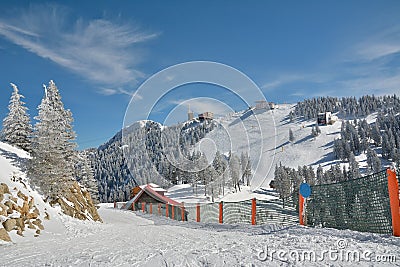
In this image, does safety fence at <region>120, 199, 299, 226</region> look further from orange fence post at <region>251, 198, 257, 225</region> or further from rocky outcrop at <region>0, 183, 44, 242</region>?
rocky outcrop at <region>0, 183, 44, 242</region>

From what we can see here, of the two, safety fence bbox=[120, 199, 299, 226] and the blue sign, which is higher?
the blue sign

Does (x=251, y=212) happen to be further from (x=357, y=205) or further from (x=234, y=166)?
(x=234, y=166)

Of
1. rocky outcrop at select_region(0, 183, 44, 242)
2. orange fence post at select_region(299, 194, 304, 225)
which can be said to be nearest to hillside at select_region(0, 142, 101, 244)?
rocky outcrop at select_region(0, 183, 44, 242)

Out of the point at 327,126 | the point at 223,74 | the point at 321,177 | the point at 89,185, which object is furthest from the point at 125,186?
the point at 327,126

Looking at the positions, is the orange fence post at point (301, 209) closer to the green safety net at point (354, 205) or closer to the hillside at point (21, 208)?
the green safety net at point (354, 205)

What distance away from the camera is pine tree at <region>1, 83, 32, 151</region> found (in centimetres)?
1878

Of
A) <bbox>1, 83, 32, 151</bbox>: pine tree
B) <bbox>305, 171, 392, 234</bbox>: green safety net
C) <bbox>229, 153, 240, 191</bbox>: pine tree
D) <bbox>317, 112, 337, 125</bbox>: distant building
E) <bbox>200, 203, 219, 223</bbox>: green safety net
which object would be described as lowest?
Result: <bbox>200, 203, 219, 223</bbox>: green safety net

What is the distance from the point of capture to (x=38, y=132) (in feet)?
49.7

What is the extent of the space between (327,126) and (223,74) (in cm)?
17544

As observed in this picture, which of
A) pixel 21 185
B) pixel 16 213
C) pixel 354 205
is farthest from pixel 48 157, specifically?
pixel 354 205

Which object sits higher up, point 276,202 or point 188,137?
point 188,137

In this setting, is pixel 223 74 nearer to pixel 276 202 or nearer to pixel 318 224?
pixel 276 202

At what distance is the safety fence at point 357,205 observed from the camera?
5.73m

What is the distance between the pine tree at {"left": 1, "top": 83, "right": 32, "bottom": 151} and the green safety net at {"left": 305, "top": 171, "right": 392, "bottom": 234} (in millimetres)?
17391
